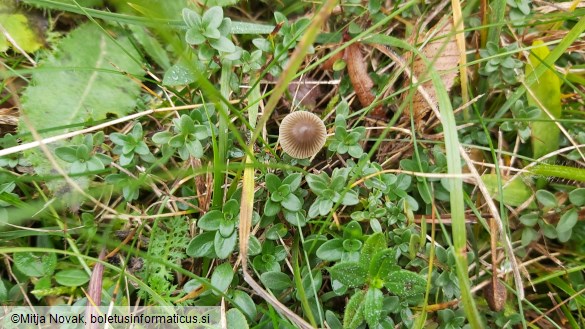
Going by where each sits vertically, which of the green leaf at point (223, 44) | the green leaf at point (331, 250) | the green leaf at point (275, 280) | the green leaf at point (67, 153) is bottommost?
the green leaf at point (275, 280)

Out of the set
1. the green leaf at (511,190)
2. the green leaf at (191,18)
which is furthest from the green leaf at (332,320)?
the green leaf at (191,18)

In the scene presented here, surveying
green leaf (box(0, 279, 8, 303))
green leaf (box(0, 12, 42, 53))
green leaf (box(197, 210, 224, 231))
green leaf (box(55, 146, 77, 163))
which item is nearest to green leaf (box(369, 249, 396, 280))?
green leaf (box(197, 210, 224, 231))

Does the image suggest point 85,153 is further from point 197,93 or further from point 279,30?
point 279,30

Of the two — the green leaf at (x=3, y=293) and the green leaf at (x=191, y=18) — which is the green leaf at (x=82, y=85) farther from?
the green leaf at (x=3, y=293)

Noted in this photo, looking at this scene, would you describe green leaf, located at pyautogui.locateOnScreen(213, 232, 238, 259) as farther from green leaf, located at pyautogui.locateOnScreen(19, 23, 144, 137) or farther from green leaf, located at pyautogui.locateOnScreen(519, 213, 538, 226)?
green leaf, located at pyautogui.locateOnScreen(519, 213, 538, 226)

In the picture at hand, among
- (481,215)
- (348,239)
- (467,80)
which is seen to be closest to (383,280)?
(348,239)
